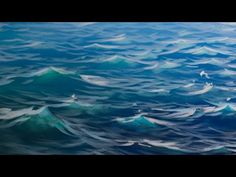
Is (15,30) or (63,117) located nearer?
(63,117)

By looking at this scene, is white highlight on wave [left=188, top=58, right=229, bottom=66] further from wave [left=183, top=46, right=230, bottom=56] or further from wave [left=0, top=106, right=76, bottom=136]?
wave [left=0, top=106, right=76, bottom=136]

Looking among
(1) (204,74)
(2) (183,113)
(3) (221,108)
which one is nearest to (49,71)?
(2) (183,113)

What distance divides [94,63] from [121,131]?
1.83 feet

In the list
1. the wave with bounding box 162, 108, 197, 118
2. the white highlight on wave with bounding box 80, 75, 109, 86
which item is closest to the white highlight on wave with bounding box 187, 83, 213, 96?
the wave with bounding box 162, 108, 197, 118

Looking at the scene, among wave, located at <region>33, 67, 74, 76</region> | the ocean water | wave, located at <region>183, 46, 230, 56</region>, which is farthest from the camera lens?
wave, located at <region>183, 46, 230, 56</region>

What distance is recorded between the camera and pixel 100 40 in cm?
268

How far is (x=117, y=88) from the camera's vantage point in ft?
8.44

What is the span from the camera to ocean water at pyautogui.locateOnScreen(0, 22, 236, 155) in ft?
8.04

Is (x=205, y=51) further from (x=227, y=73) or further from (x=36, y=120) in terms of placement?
(x=36, y=120)

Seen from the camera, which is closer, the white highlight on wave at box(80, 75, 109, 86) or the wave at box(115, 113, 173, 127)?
the wave at box(115, 113, 173, 127)

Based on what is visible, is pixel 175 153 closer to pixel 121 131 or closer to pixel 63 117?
pixel 121 131

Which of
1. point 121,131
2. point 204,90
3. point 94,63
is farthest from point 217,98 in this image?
point 94,63
